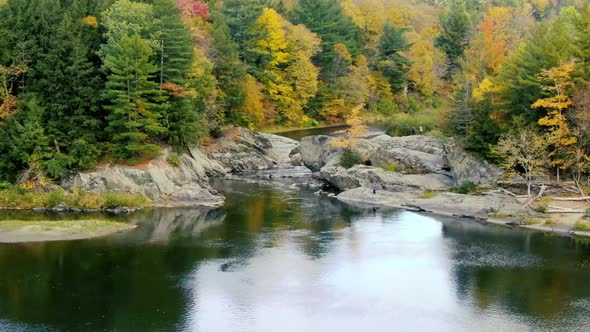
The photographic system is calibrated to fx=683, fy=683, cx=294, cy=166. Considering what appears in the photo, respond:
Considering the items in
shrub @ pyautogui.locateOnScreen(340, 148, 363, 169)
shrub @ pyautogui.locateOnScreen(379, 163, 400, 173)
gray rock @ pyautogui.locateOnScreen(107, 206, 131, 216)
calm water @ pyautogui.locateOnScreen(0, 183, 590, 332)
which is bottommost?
calm water @ pyautogui.locateOnScreen(0, 183, 590, 332)

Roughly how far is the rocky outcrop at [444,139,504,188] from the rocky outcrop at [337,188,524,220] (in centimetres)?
250

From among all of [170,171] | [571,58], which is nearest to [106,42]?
[170,171]

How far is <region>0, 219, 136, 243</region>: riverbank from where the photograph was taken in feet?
158

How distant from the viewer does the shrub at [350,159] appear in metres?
69.5

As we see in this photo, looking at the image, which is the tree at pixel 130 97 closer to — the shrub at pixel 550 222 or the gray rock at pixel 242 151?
the gray rock at pixel 242 151

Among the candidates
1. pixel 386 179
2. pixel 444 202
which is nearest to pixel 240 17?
pixel 386 179

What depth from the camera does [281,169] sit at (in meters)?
79.1

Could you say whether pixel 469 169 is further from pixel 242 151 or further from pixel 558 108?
pixel 242 151

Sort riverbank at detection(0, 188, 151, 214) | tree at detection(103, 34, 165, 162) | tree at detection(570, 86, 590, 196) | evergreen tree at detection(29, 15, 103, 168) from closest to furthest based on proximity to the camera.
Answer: tree at detection(570, 86, 590, 196) → riverbank at detection(0, 188, 151, 214) → tree at detection(103, 34, 165, 162) → evergreen tree at detection(29, 15, 103, 168)

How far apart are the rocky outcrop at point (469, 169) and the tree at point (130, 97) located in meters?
27.6

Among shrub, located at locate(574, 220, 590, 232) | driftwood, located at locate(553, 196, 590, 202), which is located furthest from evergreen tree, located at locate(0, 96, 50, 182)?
shrub, located at locate(574, 220, 590, 232)

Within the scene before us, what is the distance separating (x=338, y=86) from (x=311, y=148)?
39639 mm

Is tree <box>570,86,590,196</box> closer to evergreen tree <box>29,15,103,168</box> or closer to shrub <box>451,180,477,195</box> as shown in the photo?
shrub <box>451,180,477,195</box>

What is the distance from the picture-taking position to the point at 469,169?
62.9 meters
